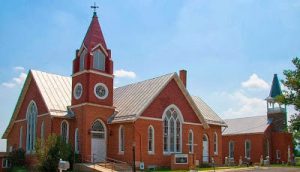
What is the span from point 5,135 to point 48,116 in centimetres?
1088

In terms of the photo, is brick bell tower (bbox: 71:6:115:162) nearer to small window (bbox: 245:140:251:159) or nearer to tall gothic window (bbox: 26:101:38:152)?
tall gothic window (bbox: 26:101:38:152)

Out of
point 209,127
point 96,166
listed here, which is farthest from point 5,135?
point 209,127

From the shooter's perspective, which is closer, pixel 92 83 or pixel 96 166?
pixel 96 166

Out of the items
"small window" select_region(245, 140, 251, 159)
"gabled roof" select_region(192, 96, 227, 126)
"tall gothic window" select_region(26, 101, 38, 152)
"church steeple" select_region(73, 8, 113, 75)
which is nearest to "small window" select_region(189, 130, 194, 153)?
"gabled roof" select_region(192, 96, 227, 126)

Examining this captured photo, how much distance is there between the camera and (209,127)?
4322 centimetres

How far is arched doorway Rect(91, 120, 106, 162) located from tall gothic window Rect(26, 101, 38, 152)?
662cm

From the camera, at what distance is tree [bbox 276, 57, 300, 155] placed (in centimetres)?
1934

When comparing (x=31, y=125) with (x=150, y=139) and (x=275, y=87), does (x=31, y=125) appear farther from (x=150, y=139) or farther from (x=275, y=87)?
(x=275, y=87)

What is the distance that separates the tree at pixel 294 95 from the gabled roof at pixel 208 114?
23374 mm

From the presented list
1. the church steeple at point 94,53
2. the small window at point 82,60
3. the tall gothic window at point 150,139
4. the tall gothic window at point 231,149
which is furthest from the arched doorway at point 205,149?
the tall gothic window at point 231,149

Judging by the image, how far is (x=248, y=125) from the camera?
6191 centimetres

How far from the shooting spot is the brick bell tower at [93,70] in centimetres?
3575

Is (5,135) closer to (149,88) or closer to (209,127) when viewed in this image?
(149,88)

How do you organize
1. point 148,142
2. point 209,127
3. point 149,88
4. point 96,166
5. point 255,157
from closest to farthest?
point 96,166 → point 148,142 → point 149,88 → point 209,127 → point 255,157
